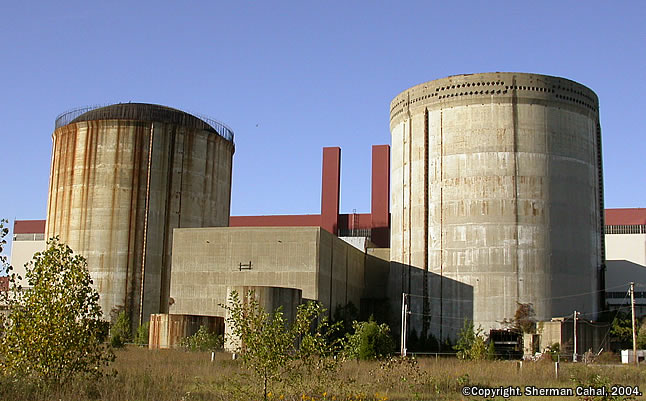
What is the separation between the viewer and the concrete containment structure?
52844 millimetres

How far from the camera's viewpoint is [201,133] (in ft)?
195

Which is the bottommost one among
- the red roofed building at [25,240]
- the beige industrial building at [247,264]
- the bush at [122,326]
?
the bush at [122,326]

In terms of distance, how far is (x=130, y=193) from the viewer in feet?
184

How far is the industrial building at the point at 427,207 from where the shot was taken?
173ft

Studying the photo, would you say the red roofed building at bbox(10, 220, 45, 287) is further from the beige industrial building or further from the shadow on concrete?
the shadow on concrete

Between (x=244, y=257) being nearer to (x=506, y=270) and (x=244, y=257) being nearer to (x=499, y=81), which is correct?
(x=506, y=270)

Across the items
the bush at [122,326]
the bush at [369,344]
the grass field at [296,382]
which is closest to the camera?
the grass field at [296,382]

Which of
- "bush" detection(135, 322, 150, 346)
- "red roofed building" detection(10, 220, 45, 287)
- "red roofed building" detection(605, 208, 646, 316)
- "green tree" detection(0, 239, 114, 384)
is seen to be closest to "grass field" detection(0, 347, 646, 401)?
"green tree" detection(0, 239, 114, 384)

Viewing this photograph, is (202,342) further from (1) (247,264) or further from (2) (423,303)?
(2) (423,303)

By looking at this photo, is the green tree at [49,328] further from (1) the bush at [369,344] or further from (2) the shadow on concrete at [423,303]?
(2) the shadow on concrete at [423,303]

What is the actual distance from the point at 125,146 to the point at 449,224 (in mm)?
25460

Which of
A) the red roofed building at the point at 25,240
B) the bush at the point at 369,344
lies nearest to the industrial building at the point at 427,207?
the bush at the point at 369,344

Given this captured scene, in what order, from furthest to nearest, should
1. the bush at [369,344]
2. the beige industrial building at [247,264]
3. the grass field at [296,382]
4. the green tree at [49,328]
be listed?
the beige industrial building at [247,264], the bush at [369,344], the grass field at [296,382], the green tree at [49,328]

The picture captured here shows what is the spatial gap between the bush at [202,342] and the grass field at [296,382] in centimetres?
544
